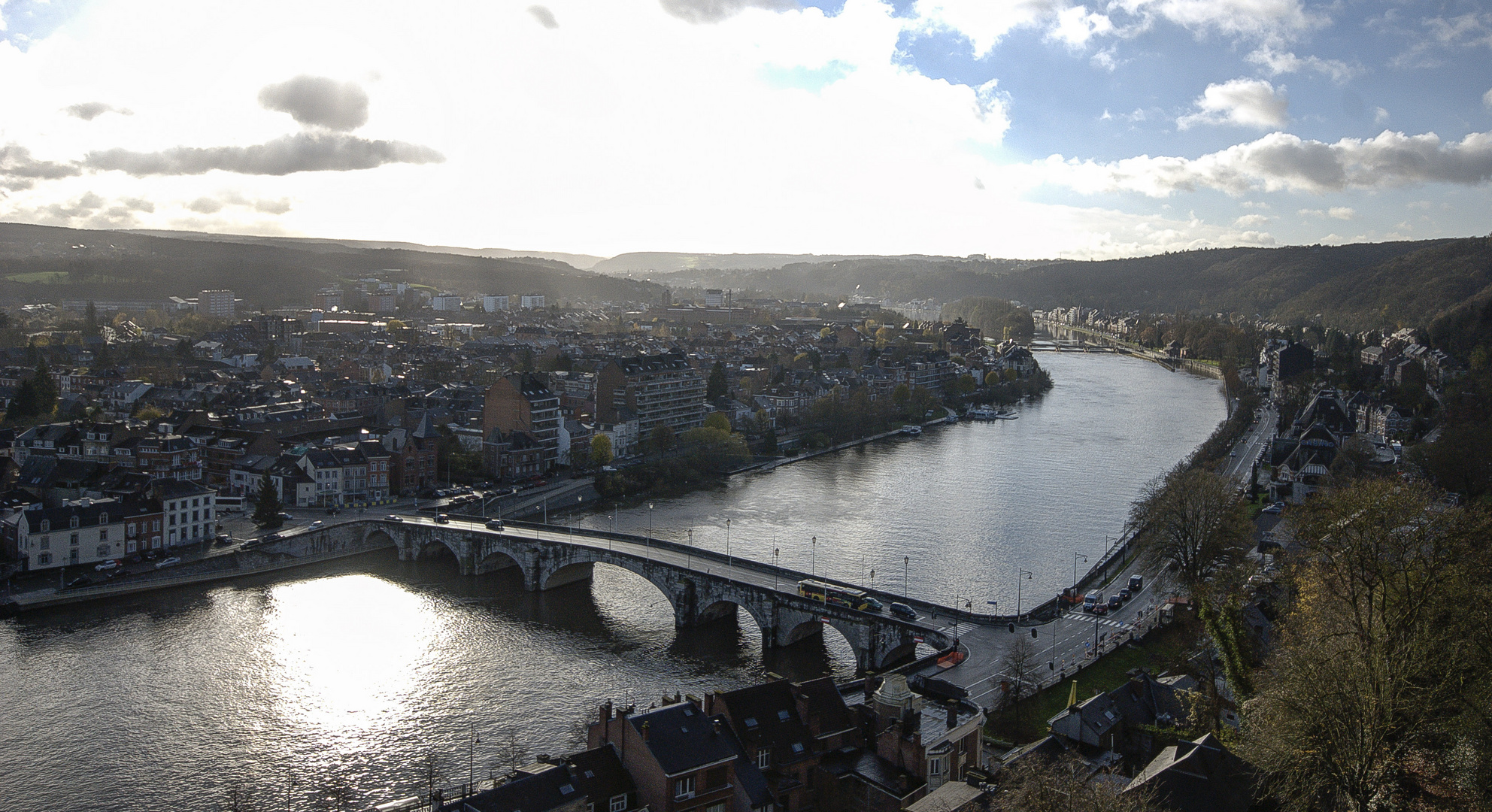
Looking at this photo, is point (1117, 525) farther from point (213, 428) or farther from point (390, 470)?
point (213, 428)

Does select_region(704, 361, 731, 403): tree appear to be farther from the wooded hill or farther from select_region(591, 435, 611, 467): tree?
the wooded hill

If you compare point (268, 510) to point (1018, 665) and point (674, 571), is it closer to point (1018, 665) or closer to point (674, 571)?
point (674, 571)

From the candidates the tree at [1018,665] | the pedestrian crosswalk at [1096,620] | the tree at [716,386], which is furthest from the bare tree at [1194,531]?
the tree at [716,386]

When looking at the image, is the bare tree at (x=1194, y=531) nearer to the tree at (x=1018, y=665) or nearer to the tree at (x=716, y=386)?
the tree at (x=1018, y=665)

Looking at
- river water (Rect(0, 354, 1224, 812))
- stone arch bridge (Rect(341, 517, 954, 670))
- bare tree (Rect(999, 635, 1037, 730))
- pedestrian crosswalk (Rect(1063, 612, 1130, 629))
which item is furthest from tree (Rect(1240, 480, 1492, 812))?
river water (Rect(0, 354, 1224, 812))

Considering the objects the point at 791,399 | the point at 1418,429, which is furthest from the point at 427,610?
the point at 1418,429

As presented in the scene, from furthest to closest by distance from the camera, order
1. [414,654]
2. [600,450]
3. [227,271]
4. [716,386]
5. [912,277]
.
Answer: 1. [912,277]
2. [227,271]
3. [716,386]
4. [600,450]
5. [414,654]

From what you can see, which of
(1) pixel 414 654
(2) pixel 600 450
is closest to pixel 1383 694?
(1) pixel 414 654

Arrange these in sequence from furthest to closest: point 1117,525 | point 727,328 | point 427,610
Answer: point 727,328 < point 1117,525 < point 427,610
